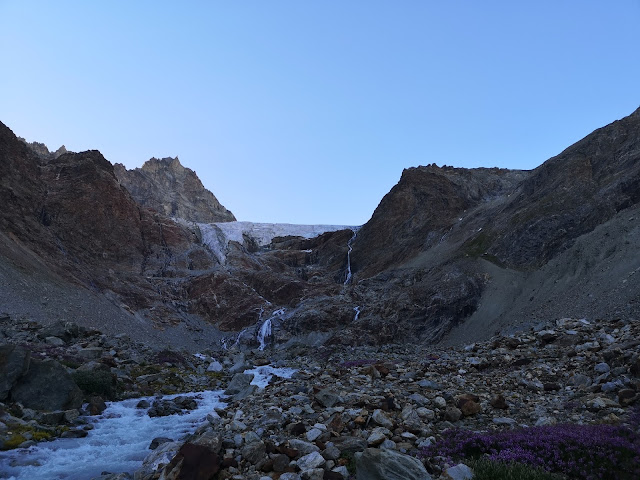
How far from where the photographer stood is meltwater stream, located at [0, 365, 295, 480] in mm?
15094

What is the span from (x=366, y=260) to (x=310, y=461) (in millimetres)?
98531

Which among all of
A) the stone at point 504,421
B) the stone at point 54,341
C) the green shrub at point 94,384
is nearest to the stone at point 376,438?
the stone at point 504,421

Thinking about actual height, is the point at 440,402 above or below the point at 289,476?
above

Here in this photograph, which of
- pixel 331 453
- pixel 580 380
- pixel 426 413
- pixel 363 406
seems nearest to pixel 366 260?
pixel 580 380

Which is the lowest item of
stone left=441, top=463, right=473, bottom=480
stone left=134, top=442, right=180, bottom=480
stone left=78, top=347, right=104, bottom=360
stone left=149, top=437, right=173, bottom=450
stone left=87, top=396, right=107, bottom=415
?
stone left=149, top=437, right=173, bottom=450

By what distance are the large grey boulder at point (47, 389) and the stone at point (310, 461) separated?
52.3 ft

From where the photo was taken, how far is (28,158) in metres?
95.9

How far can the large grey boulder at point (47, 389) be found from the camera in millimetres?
20781

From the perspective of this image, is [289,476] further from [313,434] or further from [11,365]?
[11,365]

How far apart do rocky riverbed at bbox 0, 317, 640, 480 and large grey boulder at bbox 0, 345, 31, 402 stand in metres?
0.05

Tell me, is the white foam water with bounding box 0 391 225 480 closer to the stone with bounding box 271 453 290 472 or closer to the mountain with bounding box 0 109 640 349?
the stone with bounding box 271 453 290 472

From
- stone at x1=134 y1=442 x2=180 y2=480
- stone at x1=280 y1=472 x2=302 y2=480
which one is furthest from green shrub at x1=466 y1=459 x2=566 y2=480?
stone at x1=134 y1=442 x2=180 y2=480

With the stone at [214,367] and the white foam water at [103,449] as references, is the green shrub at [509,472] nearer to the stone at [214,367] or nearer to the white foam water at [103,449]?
the white foam water at [103,449]

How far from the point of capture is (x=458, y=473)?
880cm
